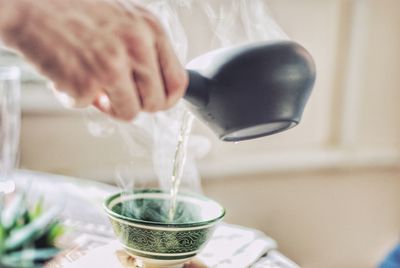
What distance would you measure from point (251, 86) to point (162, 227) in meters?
0.19

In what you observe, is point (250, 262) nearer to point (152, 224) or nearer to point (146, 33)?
point (152, 224)

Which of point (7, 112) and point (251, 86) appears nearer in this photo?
point (251, 86)

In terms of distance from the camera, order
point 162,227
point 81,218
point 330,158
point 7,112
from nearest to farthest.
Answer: point 162,227 < point 81,218 < point 7,112 < point 330,158

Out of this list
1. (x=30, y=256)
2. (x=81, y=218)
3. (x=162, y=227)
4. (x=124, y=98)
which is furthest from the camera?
(x=81, y=218)

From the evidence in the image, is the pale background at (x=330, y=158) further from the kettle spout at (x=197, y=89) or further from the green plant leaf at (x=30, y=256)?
the green plant leaf at (x=30, y=256)

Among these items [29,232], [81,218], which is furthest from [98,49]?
[81,218]

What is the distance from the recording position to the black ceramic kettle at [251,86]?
655mm

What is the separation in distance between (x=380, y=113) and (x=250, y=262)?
54.9 inches

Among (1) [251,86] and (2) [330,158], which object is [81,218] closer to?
(1) [251,86]

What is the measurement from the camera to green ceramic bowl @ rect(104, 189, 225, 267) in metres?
0.72

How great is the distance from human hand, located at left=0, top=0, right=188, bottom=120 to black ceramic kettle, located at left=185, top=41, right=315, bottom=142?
2.6 inches

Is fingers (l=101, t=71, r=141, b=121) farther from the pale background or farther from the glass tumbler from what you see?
the pale background

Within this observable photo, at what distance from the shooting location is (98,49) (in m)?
0.56

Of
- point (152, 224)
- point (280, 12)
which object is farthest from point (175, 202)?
point (280, 12)
